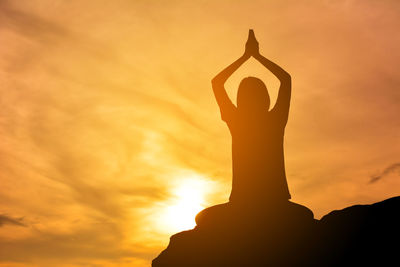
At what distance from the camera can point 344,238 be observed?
28.8 ft

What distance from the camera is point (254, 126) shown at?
35.5 ft

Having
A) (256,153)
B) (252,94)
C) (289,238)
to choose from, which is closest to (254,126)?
(256,153)

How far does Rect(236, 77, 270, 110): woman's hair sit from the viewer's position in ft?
35.4

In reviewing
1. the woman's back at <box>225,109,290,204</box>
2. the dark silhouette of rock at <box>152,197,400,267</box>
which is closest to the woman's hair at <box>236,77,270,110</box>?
the woman's back at <box>225,109,290,204</box>

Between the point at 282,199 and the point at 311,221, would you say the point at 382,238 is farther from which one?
the point at 282,199

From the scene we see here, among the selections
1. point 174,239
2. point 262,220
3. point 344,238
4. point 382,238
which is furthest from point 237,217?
point 382,238

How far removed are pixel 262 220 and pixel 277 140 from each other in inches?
81.9

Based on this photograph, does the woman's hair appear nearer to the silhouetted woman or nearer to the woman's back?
the silhouetted woman

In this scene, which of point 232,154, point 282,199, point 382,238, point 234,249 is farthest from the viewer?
point 232,154

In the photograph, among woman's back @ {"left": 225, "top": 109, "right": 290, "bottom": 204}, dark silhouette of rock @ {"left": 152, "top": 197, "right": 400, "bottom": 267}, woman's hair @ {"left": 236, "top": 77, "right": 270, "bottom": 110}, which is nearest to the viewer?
dark silhouette of rock @ {"left": 152, "top": 197, "right": 400, "bottom": 267}

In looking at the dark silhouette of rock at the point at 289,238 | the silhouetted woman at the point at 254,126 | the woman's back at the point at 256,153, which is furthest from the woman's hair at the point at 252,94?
the dark silhouette of rock at the point at 289,238

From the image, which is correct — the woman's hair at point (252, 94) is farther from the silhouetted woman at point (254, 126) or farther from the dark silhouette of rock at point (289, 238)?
the dark silhouette of rock at point (289, 238)

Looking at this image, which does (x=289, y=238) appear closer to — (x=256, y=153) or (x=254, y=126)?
(x=256, y=153)

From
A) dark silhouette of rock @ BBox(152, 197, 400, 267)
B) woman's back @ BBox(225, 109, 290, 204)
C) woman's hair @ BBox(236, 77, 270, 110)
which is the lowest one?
dark silhouette of rock @ BBox(152, 197, 400, 267)
